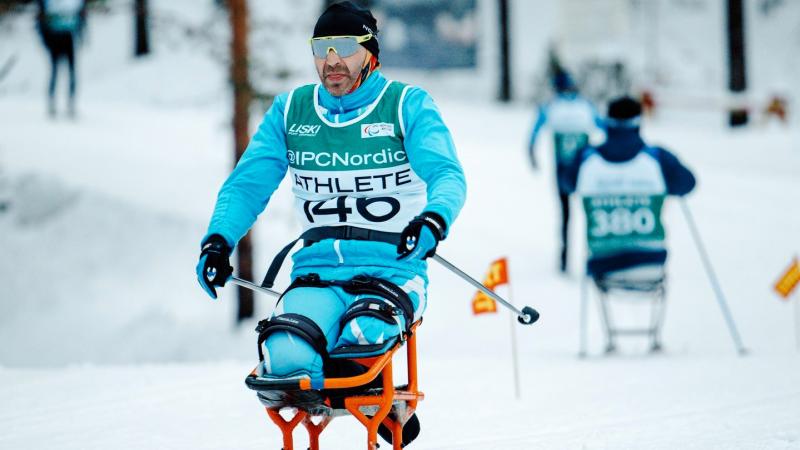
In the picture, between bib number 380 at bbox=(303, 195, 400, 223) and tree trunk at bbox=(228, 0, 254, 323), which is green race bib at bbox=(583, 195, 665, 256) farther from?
bib number 380 at bbox=(303, 195, 400, 223)

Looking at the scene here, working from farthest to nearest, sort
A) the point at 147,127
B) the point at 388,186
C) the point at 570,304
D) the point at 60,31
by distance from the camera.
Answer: the point at 147,127, the point at 60,31, the point at 570,304, the point at 388,186

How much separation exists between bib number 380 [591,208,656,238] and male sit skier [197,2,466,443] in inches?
191

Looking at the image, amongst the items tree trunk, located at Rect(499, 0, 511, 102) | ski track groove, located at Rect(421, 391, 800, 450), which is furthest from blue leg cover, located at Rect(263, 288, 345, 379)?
tree trunk, located at Rect(499, 0, 511, 102)

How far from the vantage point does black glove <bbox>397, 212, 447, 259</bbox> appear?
13.0 ft

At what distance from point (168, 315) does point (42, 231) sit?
347 cm

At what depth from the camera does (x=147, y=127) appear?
2119cm

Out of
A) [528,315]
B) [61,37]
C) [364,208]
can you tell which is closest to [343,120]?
[364,208]

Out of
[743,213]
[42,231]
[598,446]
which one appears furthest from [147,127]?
[598,446]

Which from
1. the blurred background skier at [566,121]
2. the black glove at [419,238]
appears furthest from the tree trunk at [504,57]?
the black glove at [419,238]

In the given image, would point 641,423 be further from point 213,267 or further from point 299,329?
point 213,267

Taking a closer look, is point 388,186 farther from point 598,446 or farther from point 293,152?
point 598,446

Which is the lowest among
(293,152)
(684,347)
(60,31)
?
(684,347)

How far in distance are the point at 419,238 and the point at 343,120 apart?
74 cm

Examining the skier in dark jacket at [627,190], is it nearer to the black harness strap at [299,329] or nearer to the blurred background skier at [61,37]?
the black harness strap at [299,329]
